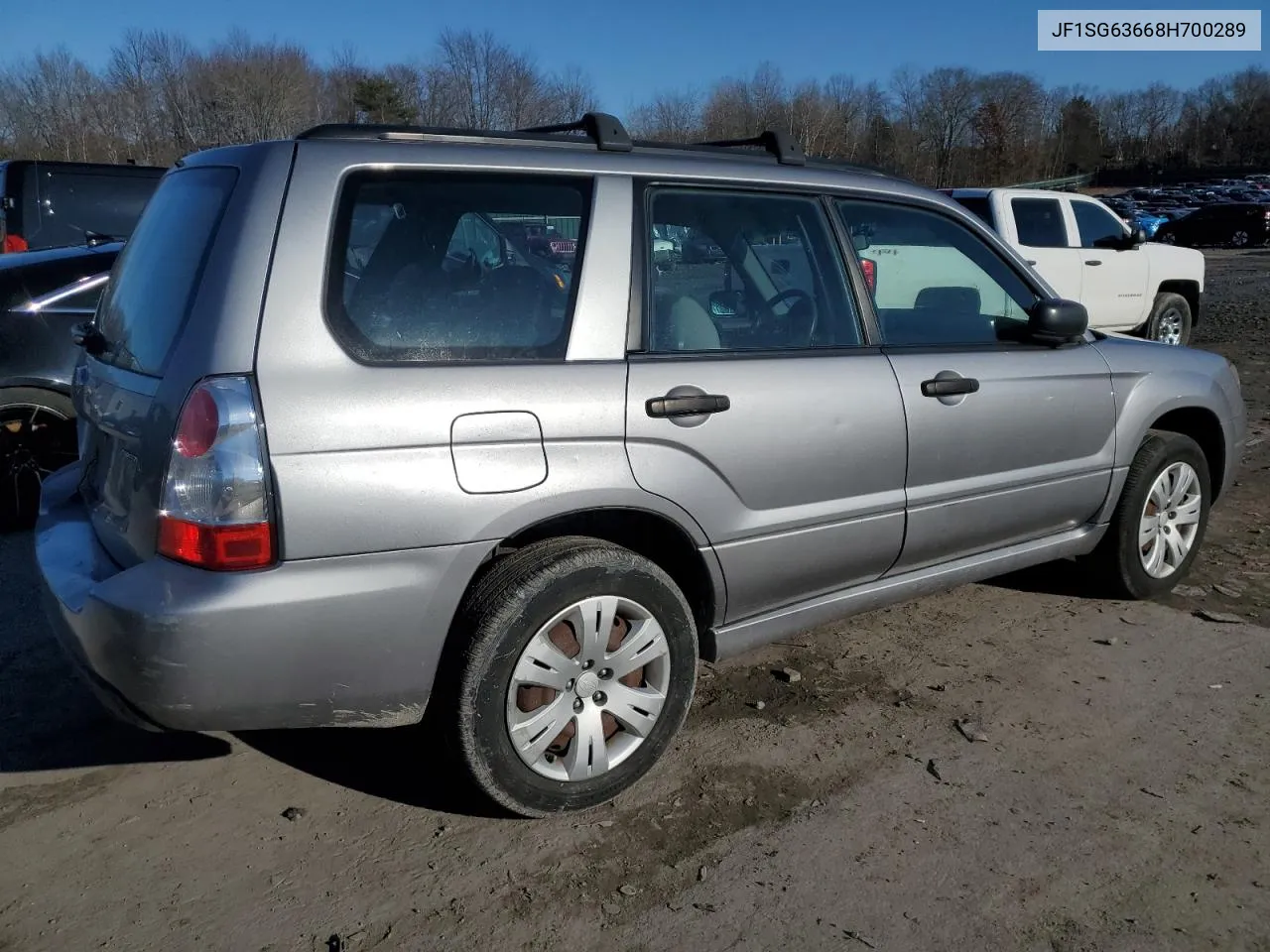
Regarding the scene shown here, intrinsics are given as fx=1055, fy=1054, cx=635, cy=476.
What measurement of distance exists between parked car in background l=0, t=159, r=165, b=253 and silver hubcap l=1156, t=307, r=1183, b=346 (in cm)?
1018

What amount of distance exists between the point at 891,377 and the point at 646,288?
972 millimetres

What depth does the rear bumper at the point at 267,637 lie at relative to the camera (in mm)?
2455

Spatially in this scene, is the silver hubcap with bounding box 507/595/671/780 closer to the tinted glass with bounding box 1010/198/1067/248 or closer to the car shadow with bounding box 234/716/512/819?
the car shadow with bounding box 234/716/512/819

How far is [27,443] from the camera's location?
218 inches

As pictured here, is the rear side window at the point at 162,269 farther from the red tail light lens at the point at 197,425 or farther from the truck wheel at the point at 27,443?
the truck wheel at the point at 27,443

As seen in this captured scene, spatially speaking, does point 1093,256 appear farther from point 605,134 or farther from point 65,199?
point 65,199

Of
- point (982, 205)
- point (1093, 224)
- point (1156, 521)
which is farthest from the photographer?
point (1093, 224)

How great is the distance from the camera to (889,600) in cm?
377

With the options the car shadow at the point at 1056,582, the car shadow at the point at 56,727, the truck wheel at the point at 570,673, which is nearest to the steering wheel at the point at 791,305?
the truck wheel at the point at 570,673

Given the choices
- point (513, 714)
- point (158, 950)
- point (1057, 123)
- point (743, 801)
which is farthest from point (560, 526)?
point (1057, 123)

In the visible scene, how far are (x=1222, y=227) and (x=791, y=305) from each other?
126ft

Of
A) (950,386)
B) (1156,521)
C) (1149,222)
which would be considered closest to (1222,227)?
(1149,222)

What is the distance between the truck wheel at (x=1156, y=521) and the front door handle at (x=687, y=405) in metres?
2.22

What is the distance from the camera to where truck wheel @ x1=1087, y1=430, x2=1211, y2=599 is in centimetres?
441
